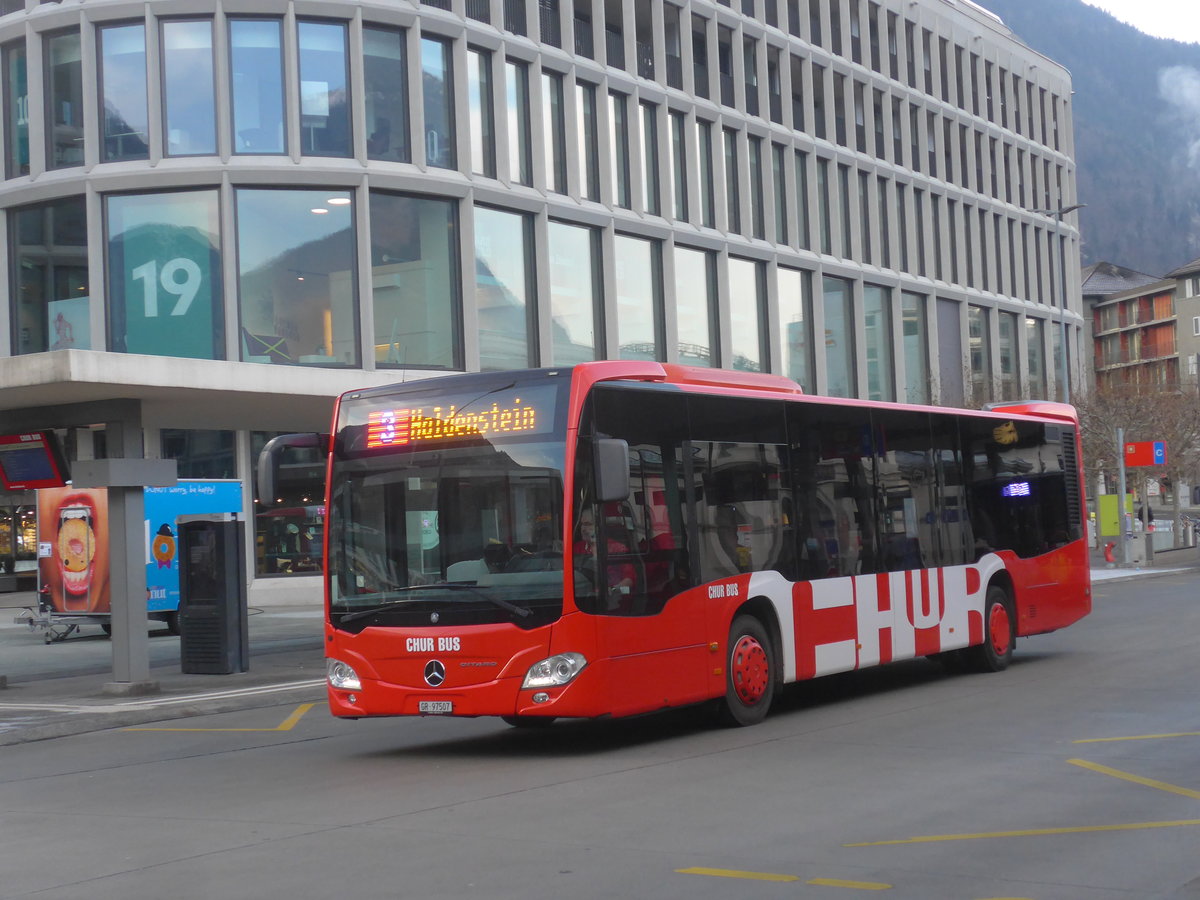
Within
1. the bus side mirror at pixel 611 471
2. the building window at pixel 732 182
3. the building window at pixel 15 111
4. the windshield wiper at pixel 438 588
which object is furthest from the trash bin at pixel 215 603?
the building window at pixel 732 182

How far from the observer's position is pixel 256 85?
34500mm

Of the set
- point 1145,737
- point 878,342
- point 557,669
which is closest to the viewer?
point 557,669

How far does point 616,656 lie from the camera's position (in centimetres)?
1095

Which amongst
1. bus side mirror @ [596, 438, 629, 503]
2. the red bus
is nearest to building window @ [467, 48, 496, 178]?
the red bus

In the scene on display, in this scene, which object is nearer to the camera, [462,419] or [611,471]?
[611,471]

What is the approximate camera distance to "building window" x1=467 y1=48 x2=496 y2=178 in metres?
36.0

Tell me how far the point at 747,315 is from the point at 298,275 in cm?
1482

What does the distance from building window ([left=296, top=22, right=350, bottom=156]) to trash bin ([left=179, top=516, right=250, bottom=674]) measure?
15.9 m

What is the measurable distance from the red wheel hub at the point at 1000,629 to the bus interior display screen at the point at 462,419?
7.64 m

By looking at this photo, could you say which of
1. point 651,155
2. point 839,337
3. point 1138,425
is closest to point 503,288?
point 651,155

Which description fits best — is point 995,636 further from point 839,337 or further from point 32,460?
point 839,337

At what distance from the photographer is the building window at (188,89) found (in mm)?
34281

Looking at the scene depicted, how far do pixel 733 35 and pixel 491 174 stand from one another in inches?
456

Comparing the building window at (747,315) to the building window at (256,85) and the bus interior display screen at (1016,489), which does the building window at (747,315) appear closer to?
the building window at (256,85)
